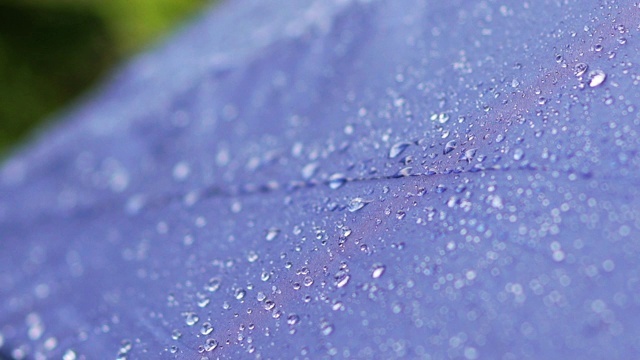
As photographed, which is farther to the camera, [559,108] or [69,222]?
[69,222]

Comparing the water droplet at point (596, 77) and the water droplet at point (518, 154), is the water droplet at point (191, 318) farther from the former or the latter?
the water droplet at point (596, 77)

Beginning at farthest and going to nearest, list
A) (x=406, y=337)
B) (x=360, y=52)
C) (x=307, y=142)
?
(x=360, y=52)
(x=307, y=142)
(x=406, y=337)

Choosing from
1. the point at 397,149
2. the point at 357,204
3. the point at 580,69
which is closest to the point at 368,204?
the point at 357,204

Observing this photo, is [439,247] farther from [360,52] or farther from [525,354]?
[360,52]

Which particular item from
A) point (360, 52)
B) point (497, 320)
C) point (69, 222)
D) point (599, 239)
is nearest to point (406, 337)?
point (497, 320)

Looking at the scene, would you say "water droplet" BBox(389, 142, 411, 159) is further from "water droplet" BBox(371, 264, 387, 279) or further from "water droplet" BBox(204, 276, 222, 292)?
"water droplet" BBox(204, 276, 222, 292)

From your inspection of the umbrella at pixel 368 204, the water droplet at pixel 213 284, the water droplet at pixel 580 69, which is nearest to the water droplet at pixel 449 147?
the umbrella at pixel 368 204

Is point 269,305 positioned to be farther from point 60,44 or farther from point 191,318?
point 60,44
